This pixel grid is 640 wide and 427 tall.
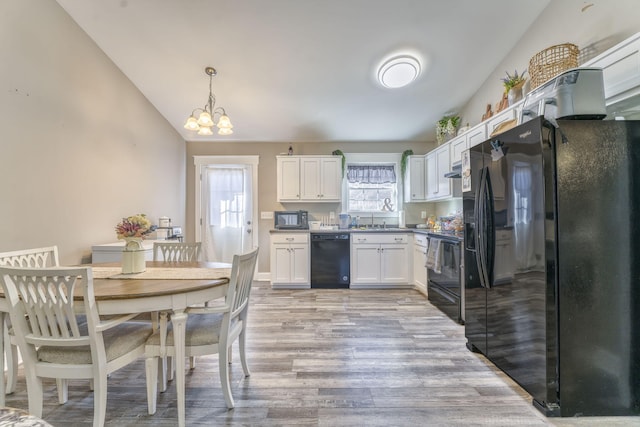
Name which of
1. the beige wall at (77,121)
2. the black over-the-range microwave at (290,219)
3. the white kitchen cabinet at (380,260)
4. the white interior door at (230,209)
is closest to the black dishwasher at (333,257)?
the white kitchen cabinet at (380,260)

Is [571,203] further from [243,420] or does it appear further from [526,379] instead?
[243,420]

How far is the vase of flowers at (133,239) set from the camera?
1899mm

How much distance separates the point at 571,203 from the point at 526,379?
43.6 inches

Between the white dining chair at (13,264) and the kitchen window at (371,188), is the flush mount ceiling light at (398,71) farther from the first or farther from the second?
the white dining chair at (13,264)

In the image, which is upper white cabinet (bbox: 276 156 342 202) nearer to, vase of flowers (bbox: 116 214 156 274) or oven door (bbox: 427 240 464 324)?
oven door (bbox: 427 240 464 324)

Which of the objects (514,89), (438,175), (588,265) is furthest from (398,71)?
(588,265)

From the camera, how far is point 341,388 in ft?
6.28

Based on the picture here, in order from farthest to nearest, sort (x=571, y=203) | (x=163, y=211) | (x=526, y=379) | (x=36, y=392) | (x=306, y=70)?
(x=163, y=211)
(x=306, y=70)
(x=526, y=379)
(x=571, y=203)
(x=36, y=392)

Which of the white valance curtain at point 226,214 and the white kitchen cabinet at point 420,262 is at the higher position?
the white valance curtain at point 226,214

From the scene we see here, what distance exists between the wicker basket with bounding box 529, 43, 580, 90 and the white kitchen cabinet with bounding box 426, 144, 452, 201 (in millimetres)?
1469

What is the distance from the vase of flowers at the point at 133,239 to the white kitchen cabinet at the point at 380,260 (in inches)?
116

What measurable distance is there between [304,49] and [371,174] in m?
2.44

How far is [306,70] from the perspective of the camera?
342 cm

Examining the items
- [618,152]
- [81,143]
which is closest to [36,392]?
[81,143]
